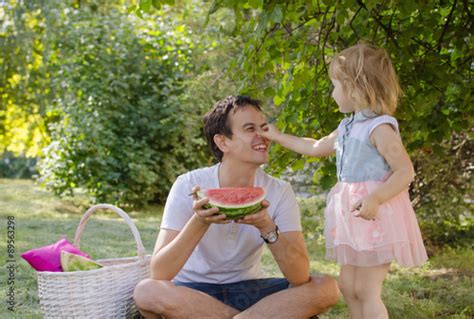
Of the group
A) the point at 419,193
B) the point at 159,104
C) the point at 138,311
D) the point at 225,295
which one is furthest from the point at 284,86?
the point at 159,104

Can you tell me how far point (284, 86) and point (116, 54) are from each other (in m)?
6.25

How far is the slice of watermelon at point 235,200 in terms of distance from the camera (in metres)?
3.00

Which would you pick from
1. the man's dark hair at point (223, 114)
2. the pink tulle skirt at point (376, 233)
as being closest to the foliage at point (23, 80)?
the man's dark hair at point (223, 114)

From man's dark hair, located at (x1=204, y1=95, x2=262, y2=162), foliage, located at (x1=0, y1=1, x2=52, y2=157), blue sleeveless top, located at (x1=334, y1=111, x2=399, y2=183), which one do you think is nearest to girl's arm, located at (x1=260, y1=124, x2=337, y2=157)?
man's dark hair, located at (x1=204, y1=95, x2=262, y2=162)

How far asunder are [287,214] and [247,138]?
465mm

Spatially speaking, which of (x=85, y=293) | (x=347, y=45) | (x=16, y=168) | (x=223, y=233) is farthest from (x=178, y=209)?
(x=16, y=168)

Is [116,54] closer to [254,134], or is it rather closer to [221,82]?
[221,82]

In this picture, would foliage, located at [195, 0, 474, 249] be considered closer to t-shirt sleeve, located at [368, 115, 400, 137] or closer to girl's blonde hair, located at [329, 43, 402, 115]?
girl's blonde hair, located at [329, 43, 402, 115]

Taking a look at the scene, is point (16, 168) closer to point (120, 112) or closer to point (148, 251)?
point (120, 112)

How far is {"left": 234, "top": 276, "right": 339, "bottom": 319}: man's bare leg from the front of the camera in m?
3.32

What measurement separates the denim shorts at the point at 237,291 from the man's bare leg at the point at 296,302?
210mm

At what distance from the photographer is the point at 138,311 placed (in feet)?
12.3

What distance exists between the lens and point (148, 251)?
6652 mm

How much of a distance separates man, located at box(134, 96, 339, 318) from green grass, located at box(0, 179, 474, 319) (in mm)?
961
